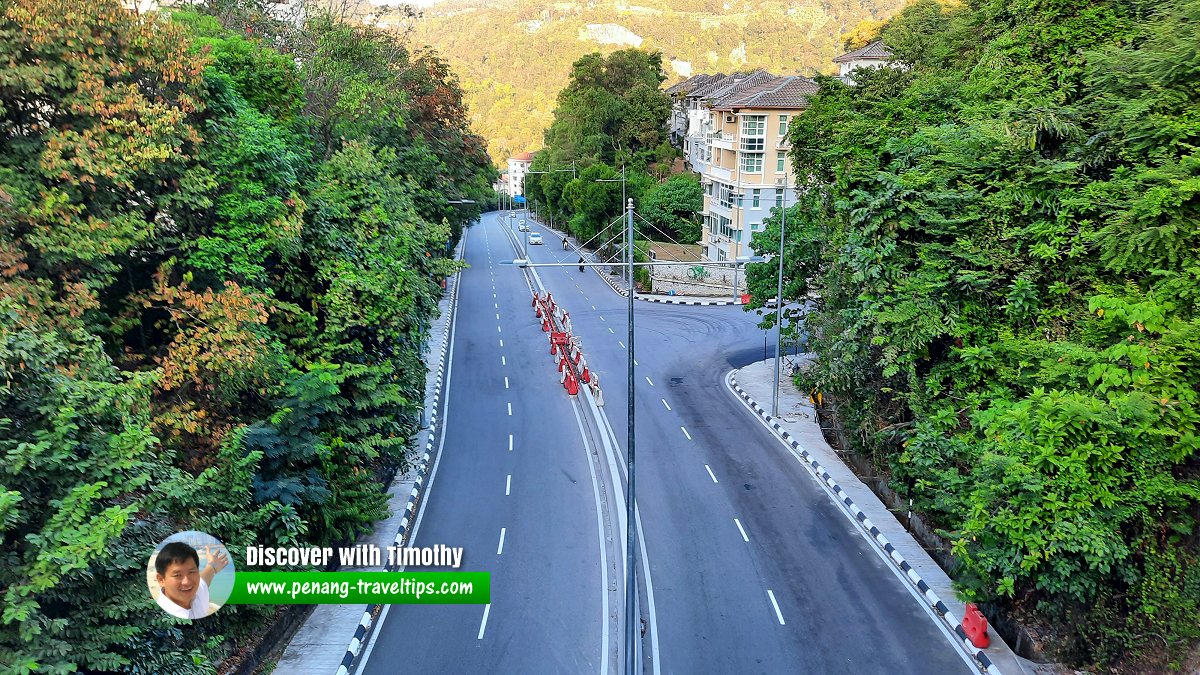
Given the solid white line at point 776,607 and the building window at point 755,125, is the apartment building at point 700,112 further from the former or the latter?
the solid white line at point 776,607

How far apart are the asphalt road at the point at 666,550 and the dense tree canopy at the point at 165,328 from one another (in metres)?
2.84

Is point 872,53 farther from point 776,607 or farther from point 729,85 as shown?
point 776,607

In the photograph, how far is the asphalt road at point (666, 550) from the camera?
43.0 ft

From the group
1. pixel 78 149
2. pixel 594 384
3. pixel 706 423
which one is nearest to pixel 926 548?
pixel 706 423

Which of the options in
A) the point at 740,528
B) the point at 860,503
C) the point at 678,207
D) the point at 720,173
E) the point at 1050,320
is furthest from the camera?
the point at 678,207

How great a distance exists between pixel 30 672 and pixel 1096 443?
13.7 m

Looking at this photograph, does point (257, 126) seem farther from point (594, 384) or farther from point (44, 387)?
point (594, 384)

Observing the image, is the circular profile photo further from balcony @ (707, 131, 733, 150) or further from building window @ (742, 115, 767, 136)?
balcony @ (707, 131, 733, 150)

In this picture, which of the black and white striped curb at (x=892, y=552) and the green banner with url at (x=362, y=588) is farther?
the black and white striped curb at (x=892, y=552)

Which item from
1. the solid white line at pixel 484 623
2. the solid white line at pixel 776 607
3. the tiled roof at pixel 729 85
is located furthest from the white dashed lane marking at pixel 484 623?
the tiled roof at pixel 729 85

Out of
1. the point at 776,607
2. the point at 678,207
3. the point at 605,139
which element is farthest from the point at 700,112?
the point at 776,607

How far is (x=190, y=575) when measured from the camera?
10570mm

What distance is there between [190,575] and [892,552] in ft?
43.2

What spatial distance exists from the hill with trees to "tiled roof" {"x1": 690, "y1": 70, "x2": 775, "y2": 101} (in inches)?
1586
